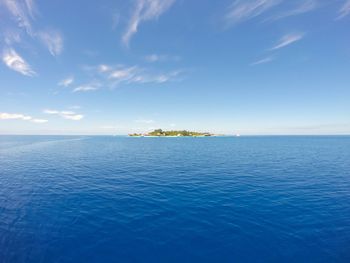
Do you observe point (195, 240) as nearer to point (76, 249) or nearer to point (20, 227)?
point (76, 249)

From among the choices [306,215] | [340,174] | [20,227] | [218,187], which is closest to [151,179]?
[218,187]

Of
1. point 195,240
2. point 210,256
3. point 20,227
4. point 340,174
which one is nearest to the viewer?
point 210,256

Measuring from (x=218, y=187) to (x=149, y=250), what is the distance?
16795 mm

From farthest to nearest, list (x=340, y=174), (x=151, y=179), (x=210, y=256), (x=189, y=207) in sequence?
(x=340, y=174) → (x=151, y=179) → (x=189, y=207) → (x=210, y=256)

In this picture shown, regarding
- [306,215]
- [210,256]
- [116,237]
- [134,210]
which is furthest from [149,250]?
[306,215]

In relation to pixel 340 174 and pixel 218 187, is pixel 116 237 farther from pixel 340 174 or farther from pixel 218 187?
pixel 340 174

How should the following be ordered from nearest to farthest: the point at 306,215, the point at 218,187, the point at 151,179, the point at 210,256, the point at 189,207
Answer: the point at 210,256 → the point at 306,215 → the point at 189,207 → the point at 218,187 → the point at 151,179

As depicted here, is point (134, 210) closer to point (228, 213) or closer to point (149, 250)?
point (149, 250)

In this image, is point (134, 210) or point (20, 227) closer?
point (20, 227)

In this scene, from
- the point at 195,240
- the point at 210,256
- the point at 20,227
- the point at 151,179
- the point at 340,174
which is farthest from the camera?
the point at 340,174

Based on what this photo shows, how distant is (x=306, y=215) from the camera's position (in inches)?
731

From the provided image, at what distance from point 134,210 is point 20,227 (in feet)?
33.3

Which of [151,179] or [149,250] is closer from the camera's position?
[149,250]

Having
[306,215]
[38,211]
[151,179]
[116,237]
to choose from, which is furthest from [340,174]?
[38,211]
